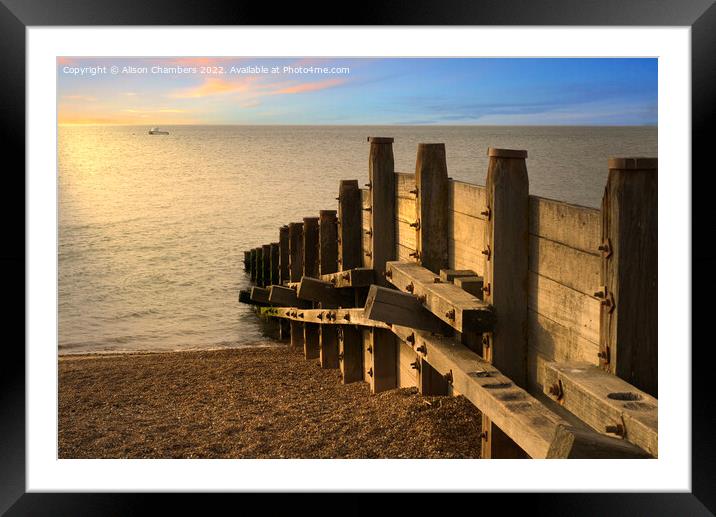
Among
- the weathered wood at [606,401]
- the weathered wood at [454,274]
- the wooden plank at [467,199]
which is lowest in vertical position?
the weathered wood at [606,401]

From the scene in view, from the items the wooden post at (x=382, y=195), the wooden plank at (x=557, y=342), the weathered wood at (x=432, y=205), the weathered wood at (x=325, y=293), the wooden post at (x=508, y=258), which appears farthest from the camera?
the weathered wood at (x=325, y=293)

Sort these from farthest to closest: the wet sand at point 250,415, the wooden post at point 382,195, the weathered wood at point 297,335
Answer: the weathered wood at point 297,335
the wooden post at point 382,195
the wet sand at point 250,415

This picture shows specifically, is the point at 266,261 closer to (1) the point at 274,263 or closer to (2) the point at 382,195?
(1) the point at 274,263

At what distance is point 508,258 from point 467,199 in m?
1.10

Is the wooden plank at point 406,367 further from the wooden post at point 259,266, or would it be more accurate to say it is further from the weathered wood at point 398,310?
the wooden post at point 259,266

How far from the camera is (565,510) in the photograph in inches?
173

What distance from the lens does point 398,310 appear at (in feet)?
18.6

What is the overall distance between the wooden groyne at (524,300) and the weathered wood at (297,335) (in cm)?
513

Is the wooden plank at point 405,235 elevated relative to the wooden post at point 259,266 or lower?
elevated

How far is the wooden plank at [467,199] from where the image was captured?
5.60m

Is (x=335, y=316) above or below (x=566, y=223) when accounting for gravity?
below

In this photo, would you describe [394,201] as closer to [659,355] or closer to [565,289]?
[565,289]
